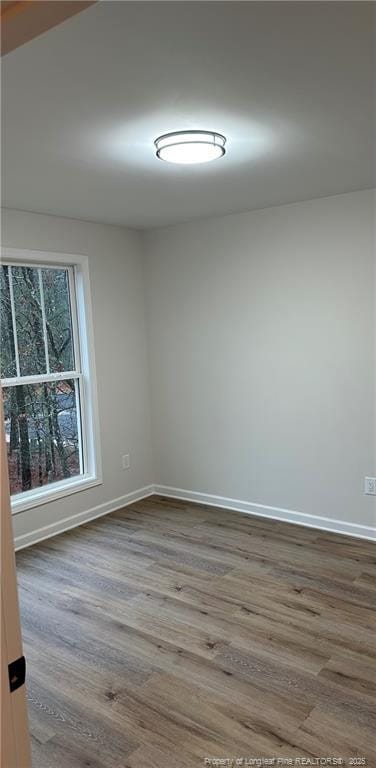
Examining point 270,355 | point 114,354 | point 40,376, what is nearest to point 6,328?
point 40,376

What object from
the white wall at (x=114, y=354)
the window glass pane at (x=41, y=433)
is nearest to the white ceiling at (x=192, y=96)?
the white wall at (x=114, y=354)

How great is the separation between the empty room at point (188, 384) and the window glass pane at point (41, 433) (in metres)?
0.02

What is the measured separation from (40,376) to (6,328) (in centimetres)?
45

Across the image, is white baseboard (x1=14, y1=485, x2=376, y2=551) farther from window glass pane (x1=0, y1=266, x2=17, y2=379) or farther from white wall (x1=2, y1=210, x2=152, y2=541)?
window glass pane (x1=0, y1=266, x2=17, y2=379)

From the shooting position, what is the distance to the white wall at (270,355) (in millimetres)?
3586

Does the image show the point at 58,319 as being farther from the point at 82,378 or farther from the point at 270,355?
the point at 270,355

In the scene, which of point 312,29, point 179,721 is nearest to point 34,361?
point 179,721

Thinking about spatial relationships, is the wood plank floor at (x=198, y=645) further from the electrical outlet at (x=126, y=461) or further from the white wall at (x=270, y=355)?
the electrical outlet at (x=126, y=461)

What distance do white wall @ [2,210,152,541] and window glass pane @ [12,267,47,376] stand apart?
24 centimetres

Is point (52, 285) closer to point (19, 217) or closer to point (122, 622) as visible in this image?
point (19, 217)

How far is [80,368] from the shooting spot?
4.23 meters

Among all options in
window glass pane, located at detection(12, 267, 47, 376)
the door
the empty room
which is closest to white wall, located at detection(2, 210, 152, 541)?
the empty room

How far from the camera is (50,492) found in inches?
155

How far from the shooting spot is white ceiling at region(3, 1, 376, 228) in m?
1.41
